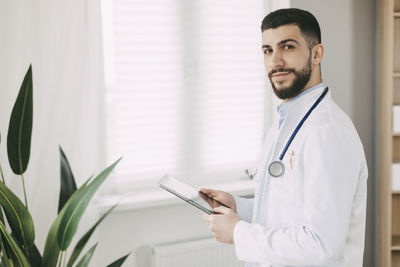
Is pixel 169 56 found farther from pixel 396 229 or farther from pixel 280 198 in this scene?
pixel 396 229

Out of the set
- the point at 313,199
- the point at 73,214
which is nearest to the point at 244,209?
the point at 313,199

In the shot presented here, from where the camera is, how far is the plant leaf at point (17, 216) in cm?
144

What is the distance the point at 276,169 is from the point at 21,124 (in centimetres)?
89

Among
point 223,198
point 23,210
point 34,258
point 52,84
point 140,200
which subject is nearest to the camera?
point 23,210

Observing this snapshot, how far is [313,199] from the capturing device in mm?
1146

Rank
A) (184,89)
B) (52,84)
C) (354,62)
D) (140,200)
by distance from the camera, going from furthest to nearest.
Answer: (354,62) → (184,89) → (140,200) → (52,84)

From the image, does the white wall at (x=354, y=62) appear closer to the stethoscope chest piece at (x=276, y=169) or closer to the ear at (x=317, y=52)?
the ear at (x=317, y=52)

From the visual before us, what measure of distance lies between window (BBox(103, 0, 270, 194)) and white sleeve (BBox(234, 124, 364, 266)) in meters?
1.38

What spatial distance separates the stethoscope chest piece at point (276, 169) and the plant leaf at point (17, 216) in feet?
2.71

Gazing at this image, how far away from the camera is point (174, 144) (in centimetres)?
258

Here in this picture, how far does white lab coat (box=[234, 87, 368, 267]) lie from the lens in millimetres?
1145

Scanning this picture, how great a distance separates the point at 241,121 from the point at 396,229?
3.99 feet

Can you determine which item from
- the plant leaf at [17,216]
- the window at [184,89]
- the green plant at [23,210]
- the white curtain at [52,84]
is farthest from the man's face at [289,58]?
the window at [184,89]

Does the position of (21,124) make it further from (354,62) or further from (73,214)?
(354,62)
